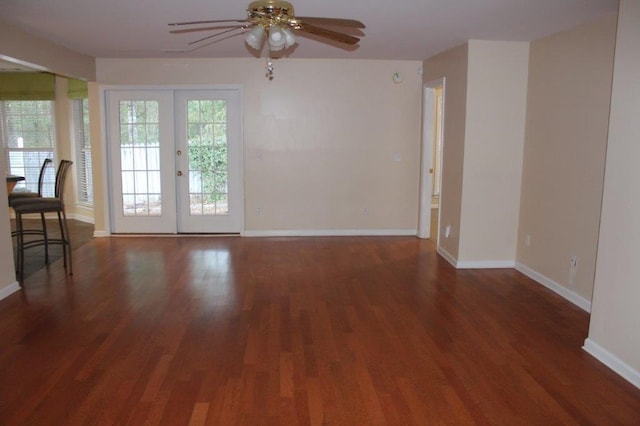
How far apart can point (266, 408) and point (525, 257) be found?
361cm

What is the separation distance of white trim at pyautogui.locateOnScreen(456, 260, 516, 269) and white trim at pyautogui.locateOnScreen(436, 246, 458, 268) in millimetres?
85

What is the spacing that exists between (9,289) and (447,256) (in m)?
4.53

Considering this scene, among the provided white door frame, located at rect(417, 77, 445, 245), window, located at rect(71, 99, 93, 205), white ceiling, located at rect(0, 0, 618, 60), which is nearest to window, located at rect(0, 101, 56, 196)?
window, located at rect(71, 99, 93, 205)

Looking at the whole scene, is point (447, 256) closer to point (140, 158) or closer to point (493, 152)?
point (493, 152)

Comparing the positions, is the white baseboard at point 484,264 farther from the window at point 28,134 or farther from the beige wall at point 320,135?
the window at point 28,134

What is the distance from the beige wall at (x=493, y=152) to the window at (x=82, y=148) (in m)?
6.01

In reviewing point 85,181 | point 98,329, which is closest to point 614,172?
point 98,329

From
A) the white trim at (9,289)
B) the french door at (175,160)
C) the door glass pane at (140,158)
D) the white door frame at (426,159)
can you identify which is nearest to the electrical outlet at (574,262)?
the white door frame at (426,159)

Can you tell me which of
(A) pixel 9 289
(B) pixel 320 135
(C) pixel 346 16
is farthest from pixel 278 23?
(B) pixel 320 135

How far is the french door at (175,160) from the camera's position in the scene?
6.65 meters

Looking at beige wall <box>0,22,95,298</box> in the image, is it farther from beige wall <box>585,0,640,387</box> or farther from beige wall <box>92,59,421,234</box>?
beige wall <box>585,0,640,387</box>

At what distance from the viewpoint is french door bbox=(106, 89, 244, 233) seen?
6652mm

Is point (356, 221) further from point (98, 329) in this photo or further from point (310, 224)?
point (98, 329)

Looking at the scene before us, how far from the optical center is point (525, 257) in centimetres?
513
